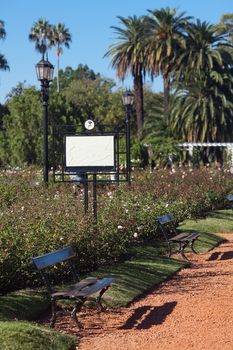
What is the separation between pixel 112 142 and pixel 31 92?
29898 mm

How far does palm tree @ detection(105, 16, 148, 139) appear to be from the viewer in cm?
4119

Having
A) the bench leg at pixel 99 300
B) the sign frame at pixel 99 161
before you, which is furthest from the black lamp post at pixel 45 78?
the bench leg at pixel 99 300

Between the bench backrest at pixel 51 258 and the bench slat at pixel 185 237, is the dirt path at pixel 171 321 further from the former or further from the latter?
the bench slat at pixel 185 237

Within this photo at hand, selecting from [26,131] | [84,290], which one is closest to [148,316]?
[84,290]

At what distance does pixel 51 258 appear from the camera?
6871 mm

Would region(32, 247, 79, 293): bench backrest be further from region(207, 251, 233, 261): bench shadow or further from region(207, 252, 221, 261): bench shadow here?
region(207, 251, 233, 261): bench shadow

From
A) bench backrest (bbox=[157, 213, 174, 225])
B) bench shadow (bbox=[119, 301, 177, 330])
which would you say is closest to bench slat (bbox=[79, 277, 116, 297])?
bench shadow (bbox=[119, 301, 177, 330])

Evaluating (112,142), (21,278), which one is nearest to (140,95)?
(112,142)

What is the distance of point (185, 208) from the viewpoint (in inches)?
609

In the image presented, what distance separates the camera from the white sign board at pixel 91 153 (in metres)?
Answer: 10.5

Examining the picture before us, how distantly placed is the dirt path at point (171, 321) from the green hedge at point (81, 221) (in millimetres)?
1154

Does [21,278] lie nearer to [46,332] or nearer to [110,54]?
[46,332]

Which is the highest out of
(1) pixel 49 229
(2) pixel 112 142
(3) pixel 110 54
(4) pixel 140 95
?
(3) pixel 110 54

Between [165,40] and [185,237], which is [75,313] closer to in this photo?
[185,237]
